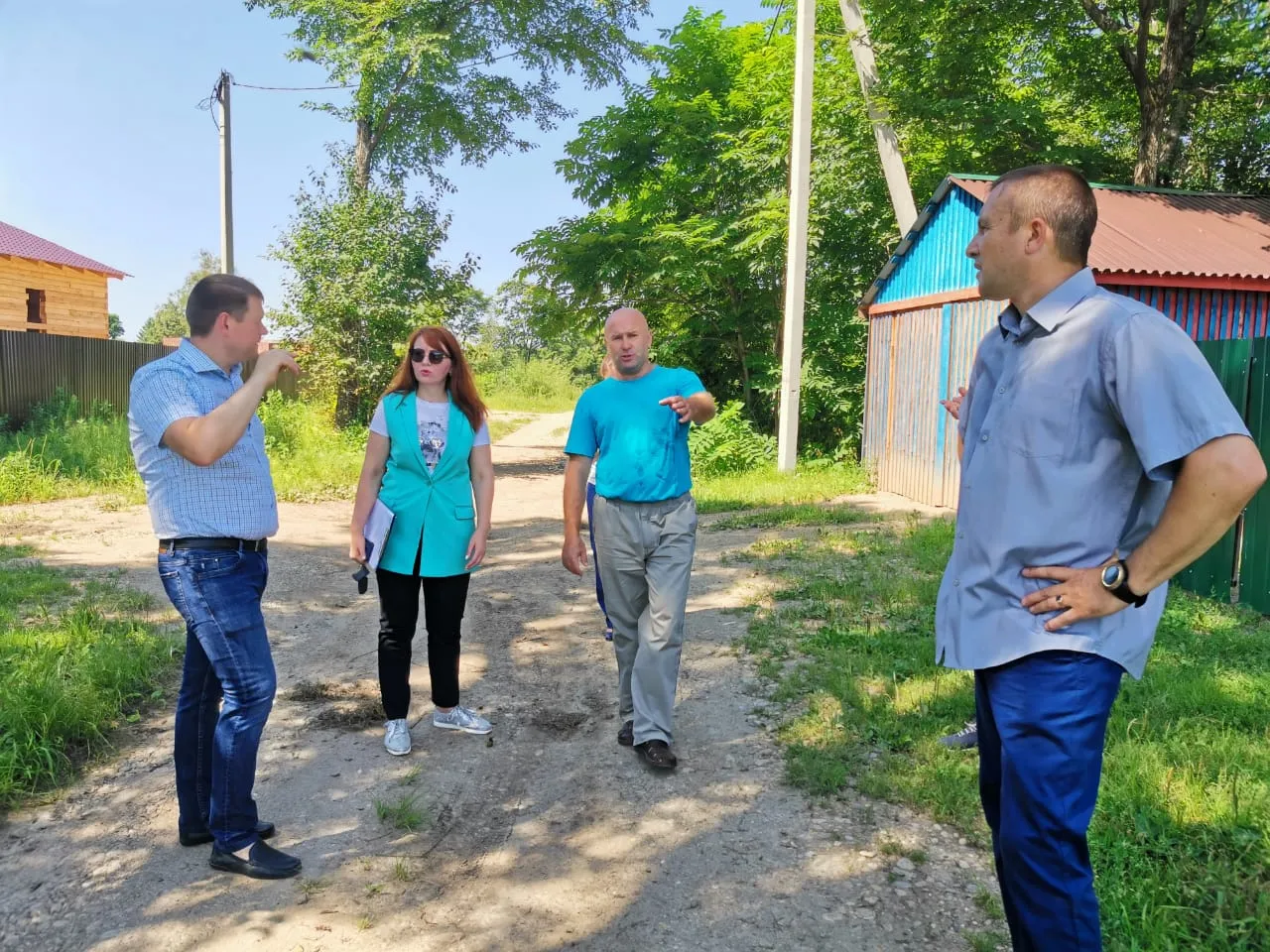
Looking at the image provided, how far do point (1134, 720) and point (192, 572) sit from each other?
157 inches

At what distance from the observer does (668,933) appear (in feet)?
9.64

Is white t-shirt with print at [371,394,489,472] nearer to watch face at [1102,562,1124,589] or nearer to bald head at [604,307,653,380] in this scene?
bald head at [604,307,653,380]

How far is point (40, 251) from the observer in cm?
2552

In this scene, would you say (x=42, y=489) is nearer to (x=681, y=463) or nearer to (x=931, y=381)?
(x=681, y=463)

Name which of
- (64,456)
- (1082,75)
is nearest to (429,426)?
(64,456)

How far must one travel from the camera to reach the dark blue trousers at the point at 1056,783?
6.51 ft

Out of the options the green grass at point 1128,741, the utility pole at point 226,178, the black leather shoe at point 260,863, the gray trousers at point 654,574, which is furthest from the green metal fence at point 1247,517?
the utility pole at point 226,178

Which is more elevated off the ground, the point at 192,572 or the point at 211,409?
the point at 211,409

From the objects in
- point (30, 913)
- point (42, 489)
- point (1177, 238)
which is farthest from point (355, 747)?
point (1177, 238)

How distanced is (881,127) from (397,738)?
14.4 meters

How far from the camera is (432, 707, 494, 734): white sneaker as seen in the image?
462cm

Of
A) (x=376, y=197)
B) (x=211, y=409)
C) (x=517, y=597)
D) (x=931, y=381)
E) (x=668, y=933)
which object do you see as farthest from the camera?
(x=376, y=197)

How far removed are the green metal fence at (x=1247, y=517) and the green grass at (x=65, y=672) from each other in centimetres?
688

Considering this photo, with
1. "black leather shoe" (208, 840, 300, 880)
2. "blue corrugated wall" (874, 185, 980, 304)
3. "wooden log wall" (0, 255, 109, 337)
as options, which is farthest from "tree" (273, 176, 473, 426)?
"black leather shoe" (208, 840, 300, 880)
